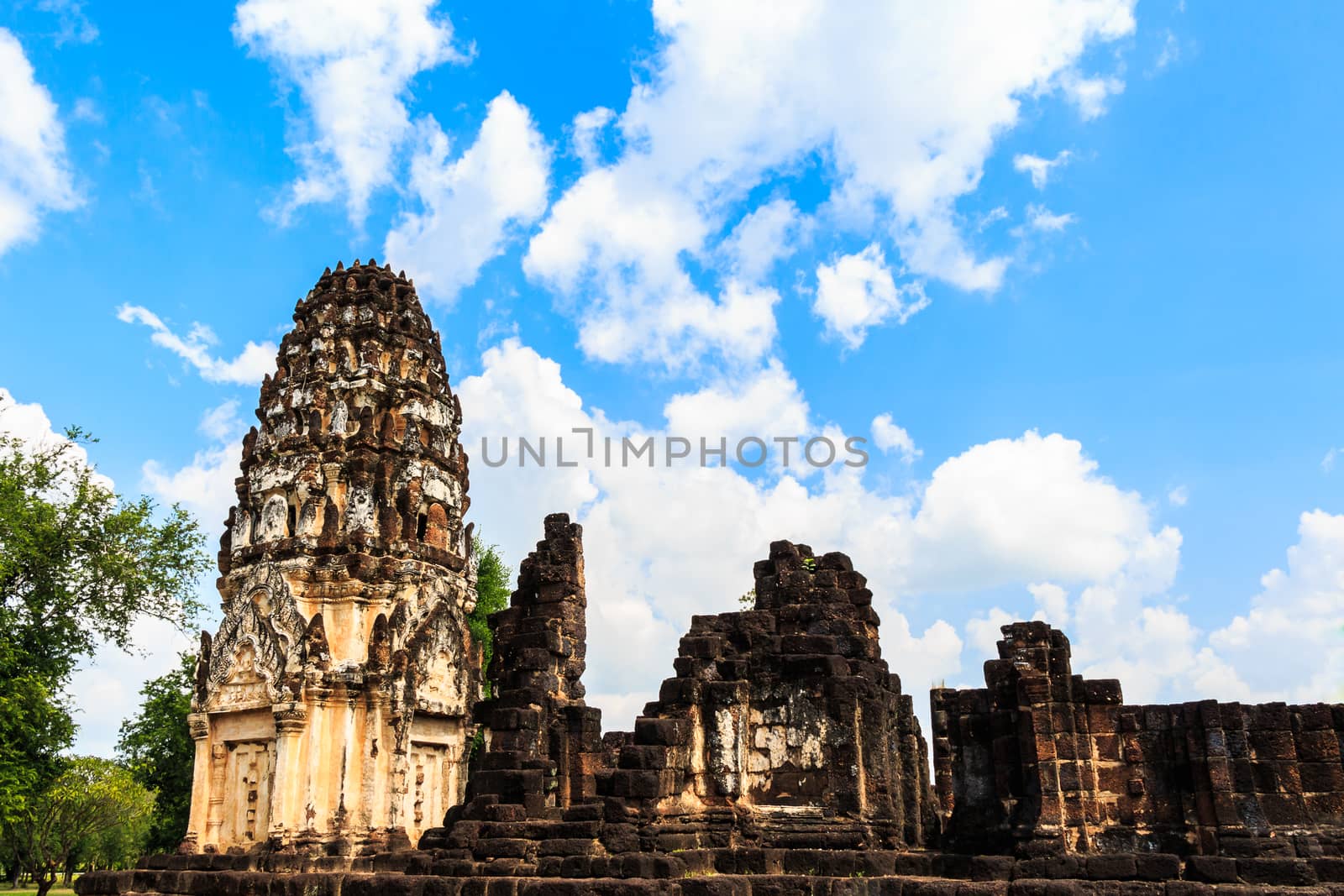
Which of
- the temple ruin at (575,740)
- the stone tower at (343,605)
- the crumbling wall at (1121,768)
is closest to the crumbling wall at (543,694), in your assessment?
the temple ruin at (575,740)

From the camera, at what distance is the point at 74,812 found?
1412 inches

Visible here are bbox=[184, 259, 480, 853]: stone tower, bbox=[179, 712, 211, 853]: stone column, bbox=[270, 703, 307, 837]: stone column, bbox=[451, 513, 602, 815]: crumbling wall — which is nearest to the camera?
bbox=[451, 513, 602, 815]: crumbling wall

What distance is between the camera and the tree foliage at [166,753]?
2655 cm

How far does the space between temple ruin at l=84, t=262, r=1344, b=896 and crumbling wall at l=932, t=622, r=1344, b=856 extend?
0.02m

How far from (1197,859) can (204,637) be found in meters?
14.5

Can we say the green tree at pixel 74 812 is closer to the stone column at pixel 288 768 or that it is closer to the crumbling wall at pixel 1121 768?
the stone column at pixel 288 768

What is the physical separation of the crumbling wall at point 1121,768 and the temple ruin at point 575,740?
25mm

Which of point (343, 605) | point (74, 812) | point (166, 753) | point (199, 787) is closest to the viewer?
point (199, 787)

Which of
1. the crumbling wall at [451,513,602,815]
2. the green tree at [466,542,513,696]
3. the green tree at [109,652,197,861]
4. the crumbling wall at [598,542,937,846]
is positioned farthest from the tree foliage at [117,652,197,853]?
the crumbling wall at [598,542,937,846]

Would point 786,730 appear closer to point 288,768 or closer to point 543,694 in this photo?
point 543,694

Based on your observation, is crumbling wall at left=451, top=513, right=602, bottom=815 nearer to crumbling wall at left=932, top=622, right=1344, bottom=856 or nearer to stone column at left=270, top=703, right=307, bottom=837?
stone column at left=270, top=703, right=307, bottom=837

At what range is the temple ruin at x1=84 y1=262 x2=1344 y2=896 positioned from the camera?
1002cm

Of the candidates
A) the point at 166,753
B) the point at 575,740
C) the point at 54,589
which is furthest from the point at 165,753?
the point at 575,740

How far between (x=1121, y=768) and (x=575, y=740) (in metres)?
7.49
